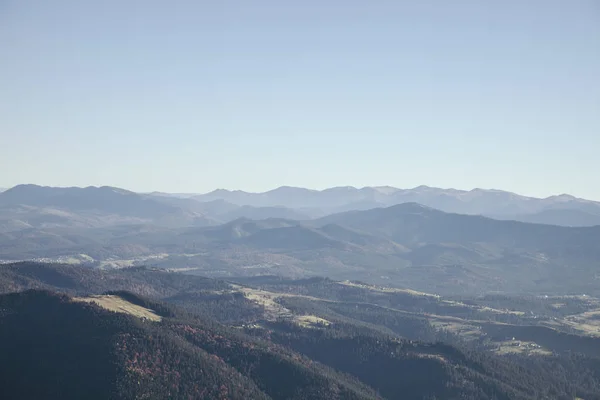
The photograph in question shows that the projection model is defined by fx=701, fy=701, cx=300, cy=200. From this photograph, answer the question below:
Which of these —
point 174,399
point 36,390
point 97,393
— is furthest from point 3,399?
point 174,399

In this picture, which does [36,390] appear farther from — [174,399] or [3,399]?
[174,399]

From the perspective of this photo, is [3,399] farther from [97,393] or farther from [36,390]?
[97,393]

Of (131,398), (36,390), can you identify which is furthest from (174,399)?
(36,390)

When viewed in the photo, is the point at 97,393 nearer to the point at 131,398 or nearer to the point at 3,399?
the point at 131,398

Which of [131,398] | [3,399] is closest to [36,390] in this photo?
[3,399]
